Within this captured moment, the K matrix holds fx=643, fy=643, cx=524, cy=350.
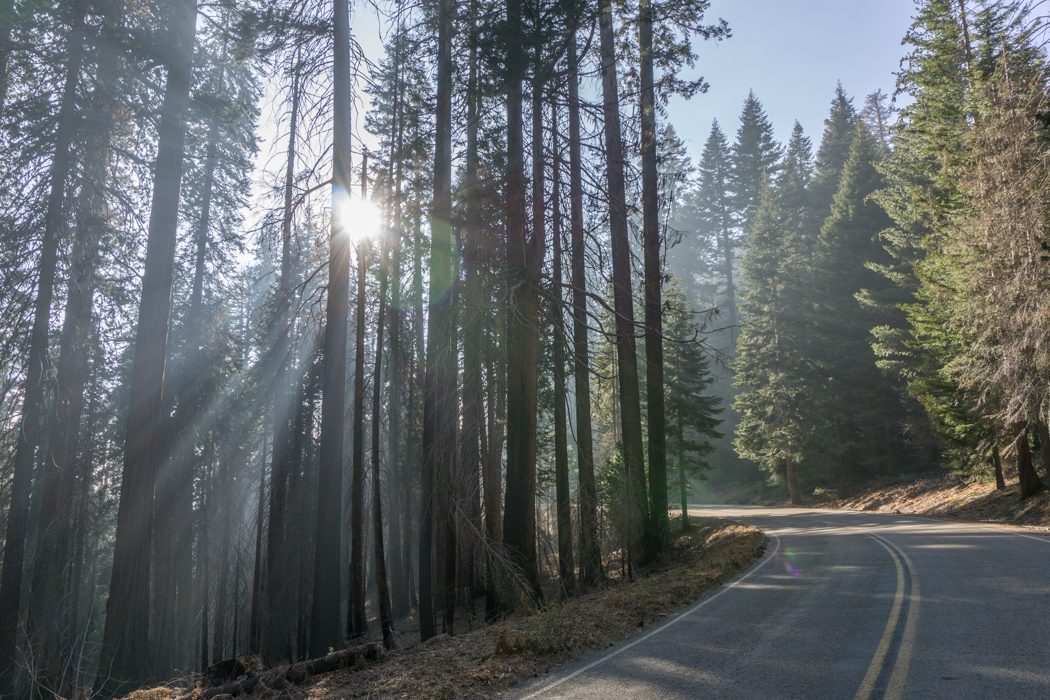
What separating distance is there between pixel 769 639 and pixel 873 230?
38.4 m

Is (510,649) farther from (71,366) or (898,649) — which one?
(71,366)

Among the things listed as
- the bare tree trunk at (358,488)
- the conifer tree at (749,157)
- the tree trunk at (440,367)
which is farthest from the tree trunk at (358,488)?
the conifer tree at (749,157)

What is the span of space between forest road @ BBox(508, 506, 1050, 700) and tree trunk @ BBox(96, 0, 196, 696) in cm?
882

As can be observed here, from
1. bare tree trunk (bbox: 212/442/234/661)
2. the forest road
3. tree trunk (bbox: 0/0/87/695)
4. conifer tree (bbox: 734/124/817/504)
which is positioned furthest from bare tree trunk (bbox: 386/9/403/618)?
conifer tree (bbox: 734/124/817/504)

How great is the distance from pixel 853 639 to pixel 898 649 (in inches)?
22.7

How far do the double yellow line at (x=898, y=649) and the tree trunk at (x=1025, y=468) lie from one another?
13580 millimetres

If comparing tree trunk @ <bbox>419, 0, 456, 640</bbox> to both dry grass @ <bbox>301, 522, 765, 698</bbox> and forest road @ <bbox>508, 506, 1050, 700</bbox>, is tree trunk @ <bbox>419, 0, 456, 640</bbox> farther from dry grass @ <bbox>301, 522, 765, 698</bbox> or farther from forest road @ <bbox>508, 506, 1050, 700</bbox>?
forest road @ <bbox>508, 506, 1050, 700</bbox>

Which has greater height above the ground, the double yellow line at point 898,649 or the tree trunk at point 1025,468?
the tree trunk at point 1025,468

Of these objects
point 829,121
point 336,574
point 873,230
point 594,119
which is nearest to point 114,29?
point 594,119

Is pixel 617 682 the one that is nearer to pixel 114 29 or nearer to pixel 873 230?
pixel 114 29

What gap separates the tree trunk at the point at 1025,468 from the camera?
20.8 meters

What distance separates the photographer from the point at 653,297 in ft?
56.0

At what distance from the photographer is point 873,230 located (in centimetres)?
3953

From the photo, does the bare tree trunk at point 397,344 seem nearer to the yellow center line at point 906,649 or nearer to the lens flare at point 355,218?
the lens flare at point 355,218
